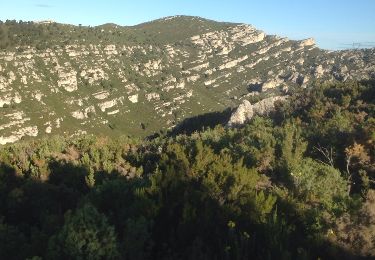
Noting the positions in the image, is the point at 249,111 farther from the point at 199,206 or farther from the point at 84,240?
the point at 84,240

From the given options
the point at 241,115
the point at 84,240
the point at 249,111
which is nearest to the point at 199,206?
the point at 84,240

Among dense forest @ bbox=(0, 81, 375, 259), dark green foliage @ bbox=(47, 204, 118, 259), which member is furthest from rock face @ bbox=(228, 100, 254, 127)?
dark green foliage @ bbox=(47, 204, 118, 259)

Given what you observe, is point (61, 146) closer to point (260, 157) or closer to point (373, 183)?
point (260, 157)

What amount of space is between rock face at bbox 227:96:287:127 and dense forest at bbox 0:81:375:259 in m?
49.8

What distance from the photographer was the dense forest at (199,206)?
2803 centimetres

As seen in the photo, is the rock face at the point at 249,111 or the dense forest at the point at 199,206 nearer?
the dense forest at the point at 199,206

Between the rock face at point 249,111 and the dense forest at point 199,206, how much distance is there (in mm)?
49847

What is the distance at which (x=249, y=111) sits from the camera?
398 feet

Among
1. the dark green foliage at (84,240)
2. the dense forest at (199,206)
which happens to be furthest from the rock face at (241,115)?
the dark green foliage at (84,240)

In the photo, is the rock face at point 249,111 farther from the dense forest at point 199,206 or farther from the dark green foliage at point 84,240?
the dark green foliage at point 84,240

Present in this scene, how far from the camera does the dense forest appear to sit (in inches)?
1104

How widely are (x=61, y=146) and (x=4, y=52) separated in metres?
143

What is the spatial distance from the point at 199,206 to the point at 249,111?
8943cm

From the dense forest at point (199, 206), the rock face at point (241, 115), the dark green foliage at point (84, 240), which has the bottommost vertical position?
the rock face at point (241, 115)
